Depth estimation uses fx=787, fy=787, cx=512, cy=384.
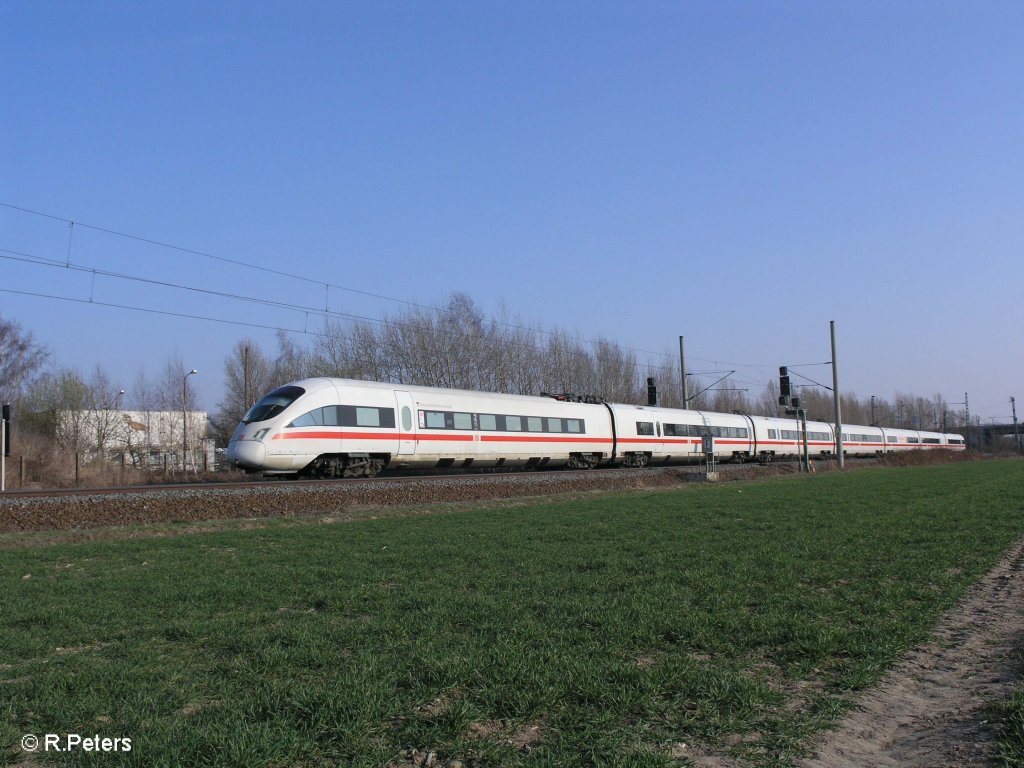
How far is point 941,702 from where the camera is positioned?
4445 millimetres

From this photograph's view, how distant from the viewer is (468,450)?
92.4 feet

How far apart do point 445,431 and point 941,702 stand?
23.2 metres

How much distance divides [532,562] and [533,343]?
5109cm

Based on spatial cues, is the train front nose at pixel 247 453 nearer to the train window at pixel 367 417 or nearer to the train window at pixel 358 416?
the train window at pixel 358 416

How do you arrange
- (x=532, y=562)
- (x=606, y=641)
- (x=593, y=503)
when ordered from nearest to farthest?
1. (x=606, y=641)
2. (x=532, y=562)
3. (x=593, y=503)

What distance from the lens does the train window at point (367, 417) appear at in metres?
24.2

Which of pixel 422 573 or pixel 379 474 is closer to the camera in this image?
pixel 422 573

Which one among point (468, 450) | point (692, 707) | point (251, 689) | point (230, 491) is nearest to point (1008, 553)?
point (692, 707)

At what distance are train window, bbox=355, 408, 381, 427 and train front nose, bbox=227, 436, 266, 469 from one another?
10.2 feet

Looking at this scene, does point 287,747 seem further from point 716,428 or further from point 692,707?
point 716,428

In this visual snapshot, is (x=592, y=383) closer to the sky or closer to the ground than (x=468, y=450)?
closer to the sky

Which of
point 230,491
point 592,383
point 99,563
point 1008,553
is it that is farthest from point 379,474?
point 592,383

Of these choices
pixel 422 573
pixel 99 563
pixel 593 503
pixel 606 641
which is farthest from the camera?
pixel 593 503

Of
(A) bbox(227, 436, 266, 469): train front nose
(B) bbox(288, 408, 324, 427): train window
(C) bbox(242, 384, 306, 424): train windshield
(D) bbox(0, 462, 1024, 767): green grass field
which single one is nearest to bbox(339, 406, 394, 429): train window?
(B) bbox(288, 408, 324, 427): train window
